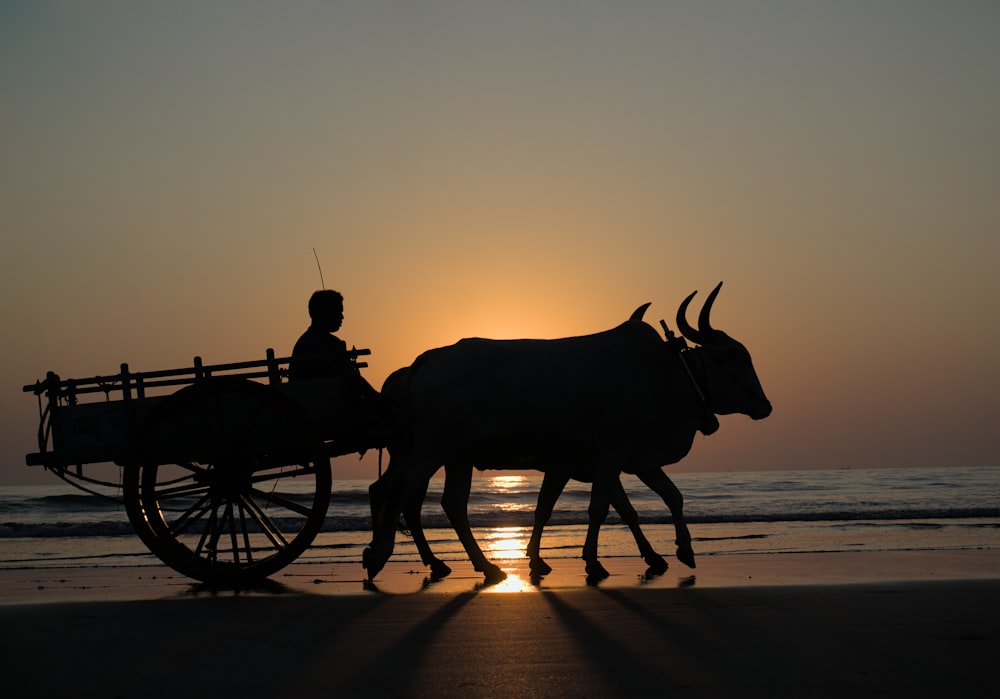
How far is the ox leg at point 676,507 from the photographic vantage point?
11.1 m

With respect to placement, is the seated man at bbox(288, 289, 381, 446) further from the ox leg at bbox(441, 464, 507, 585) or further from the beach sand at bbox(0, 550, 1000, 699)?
the beach sand at bbox(0, 550, 1000, 699)

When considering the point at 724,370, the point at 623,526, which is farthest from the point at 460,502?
the point at 623,526

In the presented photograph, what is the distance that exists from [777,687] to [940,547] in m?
10.7

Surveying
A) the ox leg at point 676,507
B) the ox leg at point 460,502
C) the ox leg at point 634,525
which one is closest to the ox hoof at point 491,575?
the ox leg at point 460,502

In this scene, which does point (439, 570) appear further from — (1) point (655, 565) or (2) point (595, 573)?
(1) point (655, 565)

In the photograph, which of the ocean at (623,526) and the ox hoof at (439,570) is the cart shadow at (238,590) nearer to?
the ox hoof at (439,570)

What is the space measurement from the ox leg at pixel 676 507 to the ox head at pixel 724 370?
0.86 m

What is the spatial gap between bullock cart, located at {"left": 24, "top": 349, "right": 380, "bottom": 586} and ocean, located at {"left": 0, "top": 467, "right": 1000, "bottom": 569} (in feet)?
13.9

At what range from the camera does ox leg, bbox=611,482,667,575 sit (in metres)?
10.9

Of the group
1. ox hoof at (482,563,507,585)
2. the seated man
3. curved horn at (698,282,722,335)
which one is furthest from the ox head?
the seated man

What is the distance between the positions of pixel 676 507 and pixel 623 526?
9.12 meters

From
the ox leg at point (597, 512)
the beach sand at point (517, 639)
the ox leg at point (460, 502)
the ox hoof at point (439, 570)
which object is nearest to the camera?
the beach sand at point (517, 639)

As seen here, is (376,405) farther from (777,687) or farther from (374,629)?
(777,687)

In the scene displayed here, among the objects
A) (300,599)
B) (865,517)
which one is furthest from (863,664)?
(865,517)
